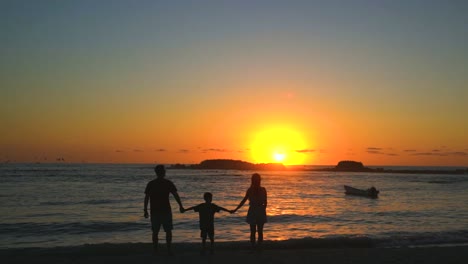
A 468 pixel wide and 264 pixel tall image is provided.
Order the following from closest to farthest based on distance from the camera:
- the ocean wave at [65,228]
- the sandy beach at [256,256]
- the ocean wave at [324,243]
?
the sandy beach at [256,256]
the ocean wave at [324,243]
the ocean wave at [65,228]

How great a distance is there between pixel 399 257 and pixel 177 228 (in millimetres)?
10965

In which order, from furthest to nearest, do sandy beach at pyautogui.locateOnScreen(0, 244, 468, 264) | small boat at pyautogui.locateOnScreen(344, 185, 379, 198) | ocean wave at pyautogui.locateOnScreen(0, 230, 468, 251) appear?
small boat at pyautogui.locateOnScreen(344, 185, 379, 198) < ocean wave at pyautogui.locateOnScreen(0, 230, 468, 251) < sandy beach at pyautogui.locateOnScreen(0, 244, 468, 264)

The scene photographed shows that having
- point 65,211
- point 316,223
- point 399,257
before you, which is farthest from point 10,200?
point 399,257

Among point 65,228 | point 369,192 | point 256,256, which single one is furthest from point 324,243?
point 369,192

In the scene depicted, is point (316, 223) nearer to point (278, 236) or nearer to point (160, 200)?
point (278, 236)

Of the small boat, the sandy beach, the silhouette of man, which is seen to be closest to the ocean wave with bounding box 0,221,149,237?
the sandy beach

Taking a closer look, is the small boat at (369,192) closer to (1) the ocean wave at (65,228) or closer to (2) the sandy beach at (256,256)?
(1) the ocean wave at (65,228)

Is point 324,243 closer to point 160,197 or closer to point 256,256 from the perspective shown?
point 256,256

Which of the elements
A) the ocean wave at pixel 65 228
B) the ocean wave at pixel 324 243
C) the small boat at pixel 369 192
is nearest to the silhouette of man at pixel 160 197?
the ocean wave at pixel 324 243

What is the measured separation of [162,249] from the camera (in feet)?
41.0

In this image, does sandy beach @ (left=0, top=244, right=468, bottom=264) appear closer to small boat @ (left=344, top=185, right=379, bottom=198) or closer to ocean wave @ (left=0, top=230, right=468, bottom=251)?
ocean wave @ (left=0, top=230, right=468, bottom=251)

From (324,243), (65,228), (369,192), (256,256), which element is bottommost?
(369,192)

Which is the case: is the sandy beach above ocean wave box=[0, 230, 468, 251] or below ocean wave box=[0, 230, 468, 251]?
above

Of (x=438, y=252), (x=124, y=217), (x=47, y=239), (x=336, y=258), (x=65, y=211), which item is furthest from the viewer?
(x=65, y=211)
